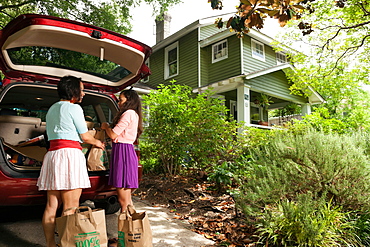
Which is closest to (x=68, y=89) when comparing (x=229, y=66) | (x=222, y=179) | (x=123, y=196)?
(x=123, y=196)

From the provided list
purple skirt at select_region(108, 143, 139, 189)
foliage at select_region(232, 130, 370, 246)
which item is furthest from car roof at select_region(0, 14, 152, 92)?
foliage at select_region(232, 130, 370, 246)

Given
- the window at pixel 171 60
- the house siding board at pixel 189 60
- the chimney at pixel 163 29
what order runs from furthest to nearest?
the chimney at pixel 163 29 → the window at pixel 171 60 → the house siding board at pixel 189 60

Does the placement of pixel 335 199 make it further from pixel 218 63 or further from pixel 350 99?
pixel 350 99

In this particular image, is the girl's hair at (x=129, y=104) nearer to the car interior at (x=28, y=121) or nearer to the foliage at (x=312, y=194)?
the car interior at (x=28, y=121)

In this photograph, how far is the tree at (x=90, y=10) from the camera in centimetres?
1070

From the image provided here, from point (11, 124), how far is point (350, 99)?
20.0m

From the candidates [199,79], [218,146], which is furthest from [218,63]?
[218,146]

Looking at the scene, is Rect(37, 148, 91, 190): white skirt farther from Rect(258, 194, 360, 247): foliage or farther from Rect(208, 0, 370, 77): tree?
Rect(208, 0, 370, 77): tree

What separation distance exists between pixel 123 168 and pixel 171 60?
41.7 feet

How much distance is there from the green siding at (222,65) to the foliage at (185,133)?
631cm

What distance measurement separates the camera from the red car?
2529 millimetres

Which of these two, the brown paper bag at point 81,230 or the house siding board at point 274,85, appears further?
→ the house siding board at point 274,85

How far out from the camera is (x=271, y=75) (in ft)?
41.0

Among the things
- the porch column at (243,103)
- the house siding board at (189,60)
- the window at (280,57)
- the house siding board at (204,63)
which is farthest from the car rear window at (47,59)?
the window at (280,57)
